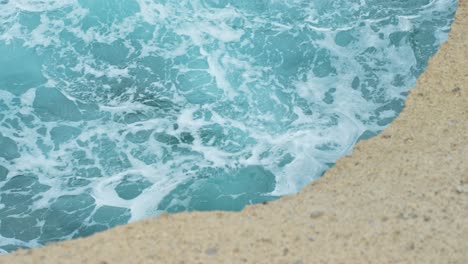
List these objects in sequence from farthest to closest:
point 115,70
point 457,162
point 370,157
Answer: point 115,70 < point 370,157 < point 457,162

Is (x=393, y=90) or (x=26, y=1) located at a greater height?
(x=26, y=1)

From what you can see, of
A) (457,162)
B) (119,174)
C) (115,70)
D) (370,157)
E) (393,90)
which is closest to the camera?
(457,162)

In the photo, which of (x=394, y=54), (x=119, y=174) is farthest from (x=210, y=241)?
(x=394, y=54)

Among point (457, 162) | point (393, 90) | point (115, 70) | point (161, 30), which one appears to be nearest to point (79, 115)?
point (115, 70)

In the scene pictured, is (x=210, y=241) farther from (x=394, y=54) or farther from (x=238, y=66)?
(x=394, y=54)

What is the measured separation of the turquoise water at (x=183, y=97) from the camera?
253 inches

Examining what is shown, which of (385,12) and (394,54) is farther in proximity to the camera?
(385,12)

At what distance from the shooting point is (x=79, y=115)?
7.54 m

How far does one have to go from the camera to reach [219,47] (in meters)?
8.60

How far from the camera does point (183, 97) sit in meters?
7.78

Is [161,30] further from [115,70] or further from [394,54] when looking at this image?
[394,54]

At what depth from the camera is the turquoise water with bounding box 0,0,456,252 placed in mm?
6438

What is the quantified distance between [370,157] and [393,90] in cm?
154

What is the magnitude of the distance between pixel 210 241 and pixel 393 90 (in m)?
3.46
